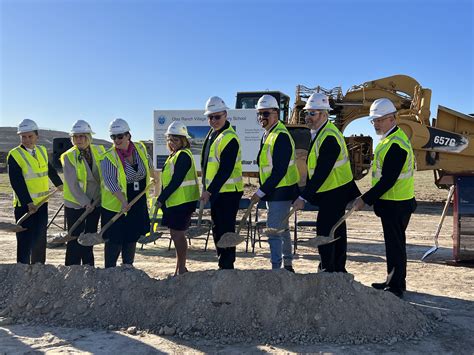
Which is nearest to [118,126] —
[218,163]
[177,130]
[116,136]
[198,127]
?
[116,136]

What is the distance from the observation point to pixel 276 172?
4.62m

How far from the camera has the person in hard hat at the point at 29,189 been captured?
514 centimetres

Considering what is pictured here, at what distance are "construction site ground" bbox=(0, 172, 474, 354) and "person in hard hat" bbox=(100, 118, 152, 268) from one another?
742mm

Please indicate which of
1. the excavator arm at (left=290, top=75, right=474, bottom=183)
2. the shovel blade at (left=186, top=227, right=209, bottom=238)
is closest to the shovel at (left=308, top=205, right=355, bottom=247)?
the shovel blade at (left=186, top=227, right=209, bottom=238)

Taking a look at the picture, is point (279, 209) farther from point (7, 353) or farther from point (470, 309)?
point (7, 353)

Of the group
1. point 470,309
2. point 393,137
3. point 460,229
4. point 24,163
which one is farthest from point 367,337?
point 24,163

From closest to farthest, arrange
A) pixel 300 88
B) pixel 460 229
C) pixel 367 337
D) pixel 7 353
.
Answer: pixel 7 353 < pixel 367 337 < pixel 460 229 < pixel 300 88

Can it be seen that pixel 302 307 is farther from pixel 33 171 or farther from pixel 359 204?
pixel 33 171

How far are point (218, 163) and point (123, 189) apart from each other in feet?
3.24

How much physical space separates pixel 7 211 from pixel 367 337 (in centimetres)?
1088

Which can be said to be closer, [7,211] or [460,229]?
[460,229]

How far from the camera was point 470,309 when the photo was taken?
14.9 feet

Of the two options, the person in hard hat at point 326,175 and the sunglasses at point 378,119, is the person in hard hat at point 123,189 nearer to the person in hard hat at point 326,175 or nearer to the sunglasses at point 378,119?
the person in hard hat at point 326,175

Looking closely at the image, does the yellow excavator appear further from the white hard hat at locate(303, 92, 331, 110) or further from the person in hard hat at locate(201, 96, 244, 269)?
the person in hard hat at locate(201, 96, 244, 269)
